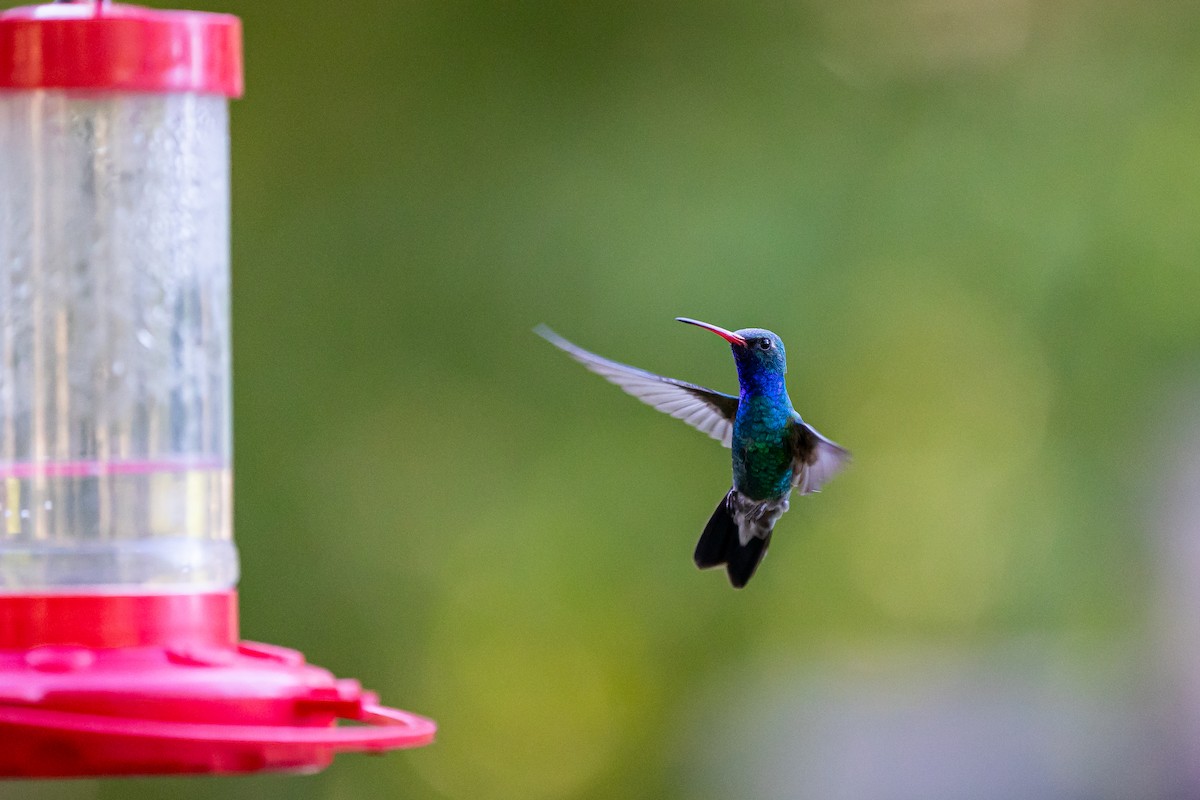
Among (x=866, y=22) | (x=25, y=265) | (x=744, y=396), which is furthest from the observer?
(x=866, y=22)

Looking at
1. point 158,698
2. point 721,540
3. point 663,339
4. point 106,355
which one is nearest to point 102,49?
point 106,355

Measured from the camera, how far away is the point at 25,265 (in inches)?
88.5

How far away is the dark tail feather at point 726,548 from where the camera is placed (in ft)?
10.3

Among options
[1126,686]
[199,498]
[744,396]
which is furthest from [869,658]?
[199,498]

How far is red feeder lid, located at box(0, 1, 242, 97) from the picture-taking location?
76.1 inches

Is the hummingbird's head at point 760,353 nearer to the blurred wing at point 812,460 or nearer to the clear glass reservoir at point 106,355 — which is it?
the blurred wing at point 812,460

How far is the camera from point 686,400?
3.13 meters

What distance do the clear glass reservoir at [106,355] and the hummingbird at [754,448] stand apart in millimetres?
781

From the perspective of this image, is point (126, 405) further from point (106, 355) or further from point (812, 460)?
point (812, 460)

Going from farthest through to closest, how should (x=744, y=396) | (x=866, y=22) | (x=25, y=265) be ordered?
(x=866, y=22) < (x=744, y=396) < (x=25, y=265)

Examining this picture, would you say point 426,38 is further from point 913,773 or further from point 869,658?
point 913,773

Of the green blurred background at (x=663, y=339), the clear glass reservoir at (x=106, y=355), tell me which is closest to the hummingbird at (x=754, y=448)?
the clear glass reservoir at (x=106, y=355)

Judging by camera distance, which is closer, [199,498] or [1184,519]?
[199,498]

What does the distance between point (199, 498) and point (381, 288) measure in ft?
14.3
